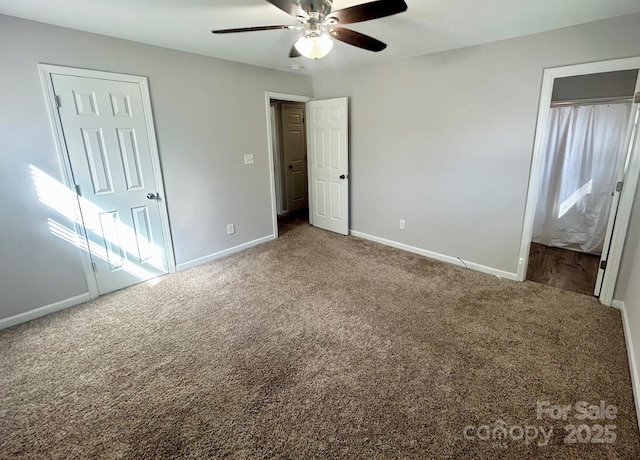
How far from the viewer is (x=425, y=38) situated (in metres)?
2.82

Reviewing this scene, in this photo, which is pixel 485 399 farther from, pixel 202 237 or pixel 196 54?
pixel 196 54

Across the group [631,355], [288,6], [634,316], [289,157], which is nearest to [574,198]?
[634,316]

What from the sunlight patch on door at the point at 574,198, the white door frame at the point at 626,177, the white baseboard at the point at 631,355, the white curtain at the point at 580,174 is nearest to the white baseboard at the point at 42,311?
the white baseboard at the point at 631,355

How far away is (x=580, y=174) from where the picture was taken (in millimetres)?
3863

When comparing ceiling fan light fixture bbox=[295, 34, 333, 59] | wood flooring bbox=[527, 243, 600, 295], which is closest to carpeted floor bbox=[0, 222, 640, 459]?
wood flooring bbox=[527, 243, 600, 295]

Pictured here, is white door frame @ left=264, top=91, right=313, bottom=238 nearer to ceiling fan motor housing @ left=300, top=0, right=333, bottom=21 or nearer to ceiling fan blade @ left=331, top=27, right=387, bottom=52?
ceiling fan blade @ left=331, top=27, right=387, bottom=52

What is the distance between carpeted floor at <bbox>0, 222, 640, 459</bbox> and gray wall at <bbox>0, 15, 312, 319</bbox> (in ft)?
1.77

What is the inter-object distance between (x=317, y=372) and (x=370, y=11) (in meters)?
2.18

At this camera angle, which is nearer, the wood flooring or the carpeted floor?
the carpeted floor

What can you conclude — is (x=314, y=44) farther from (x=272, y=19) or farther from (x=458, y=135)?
(x=458, y=135)

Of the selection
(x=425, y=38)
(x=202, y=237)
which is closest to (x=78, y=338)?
(x=202, y=237)

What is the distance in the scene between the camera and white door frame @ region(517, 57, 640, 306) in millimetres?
2412

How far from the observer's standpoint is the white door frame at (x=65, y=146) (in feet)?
8.14

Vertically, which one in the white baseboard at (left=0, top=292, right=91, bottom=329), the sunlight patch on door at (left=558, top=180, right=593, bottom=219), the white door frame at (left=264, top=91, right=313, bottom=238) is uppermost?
the white door frame at (left=264, top=91, right=313, bottom=238)
